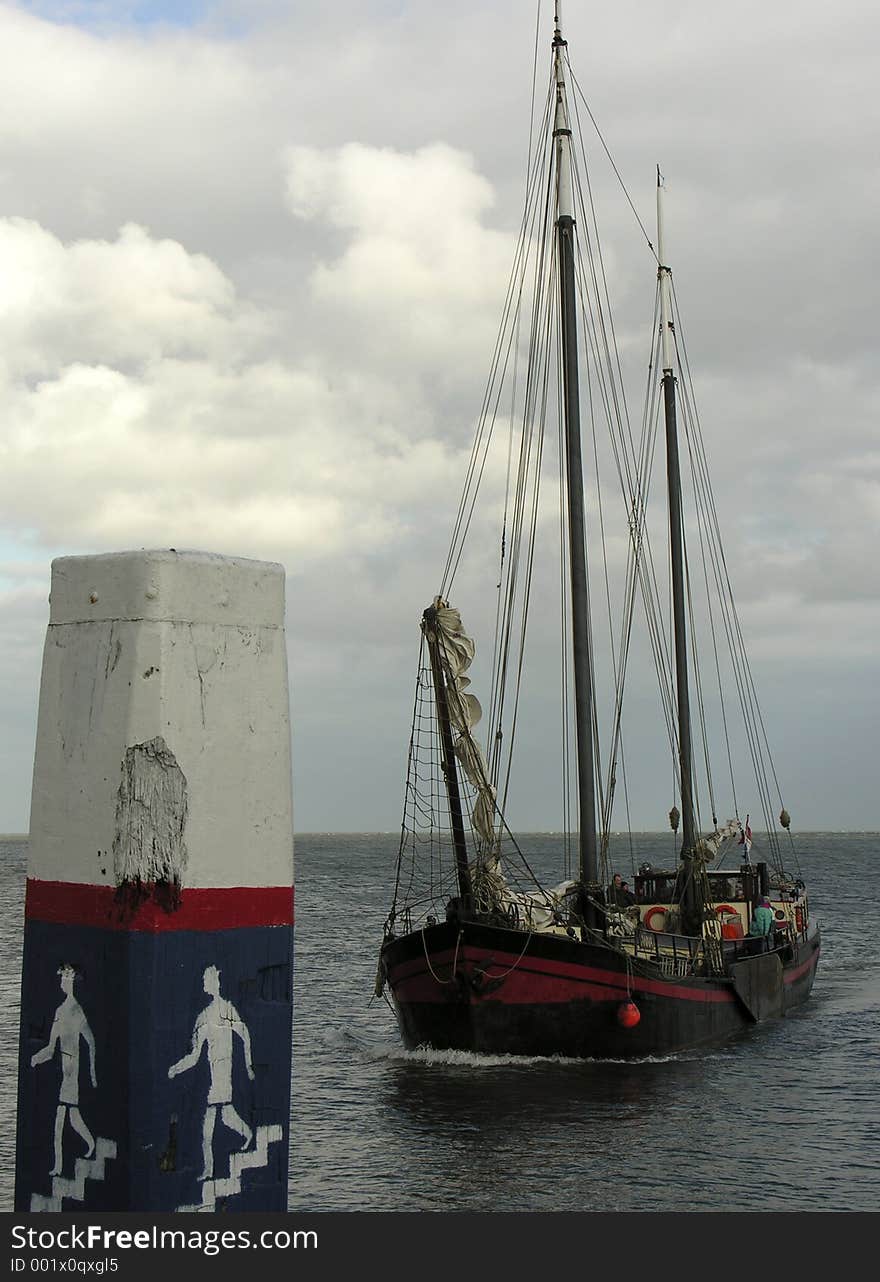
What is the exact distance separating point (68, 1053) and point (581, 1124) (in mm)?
19844

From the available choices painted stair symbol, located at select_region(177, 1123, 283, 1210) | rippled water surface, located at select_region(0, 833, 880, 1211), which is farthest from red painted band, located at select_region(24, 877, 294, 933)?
rippled water surface, located at select_region(0, 833, 880, 1211)

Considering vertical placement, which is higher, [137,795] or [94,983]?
[137,795]

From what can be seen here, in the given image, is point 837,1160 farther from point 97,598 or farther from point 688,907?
point 97,598

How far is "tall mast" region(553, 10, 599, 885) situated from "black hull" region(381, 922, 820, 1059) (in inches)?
112

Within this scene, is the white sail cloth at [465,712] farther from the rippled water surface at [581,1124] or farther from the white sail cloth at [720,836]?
the white sail cloth at [720,836]

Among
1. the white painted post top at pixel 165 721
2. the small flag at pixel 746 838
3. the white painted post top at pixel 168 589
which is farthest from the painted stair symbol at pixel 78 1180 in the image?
the small flag at pixel 746 838

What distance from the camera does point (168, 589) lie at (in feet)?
12.4

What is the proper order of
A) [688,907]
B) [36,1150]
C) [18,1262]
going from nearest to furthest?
1. [18,1262]
2. [36,1150]
3. [688,907]

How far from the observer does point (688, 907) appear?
34.8 m

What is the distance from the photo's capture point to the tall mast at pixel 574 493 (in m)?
29.5

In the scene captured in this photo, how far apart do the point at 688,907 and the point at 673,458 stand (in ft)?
53.0

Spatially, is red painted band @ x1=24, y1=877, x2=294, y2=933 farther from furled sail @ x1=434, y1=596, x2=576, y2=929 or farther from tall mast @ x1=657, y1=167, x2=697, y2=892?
tall mast @ x1=657, y1=167, x2=697, y2=892

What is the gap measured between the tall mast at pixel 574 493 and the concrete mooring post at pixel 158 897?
81.9ft

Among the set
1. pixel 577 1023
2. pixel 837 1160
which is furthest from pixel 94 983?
pixel 577 1023
